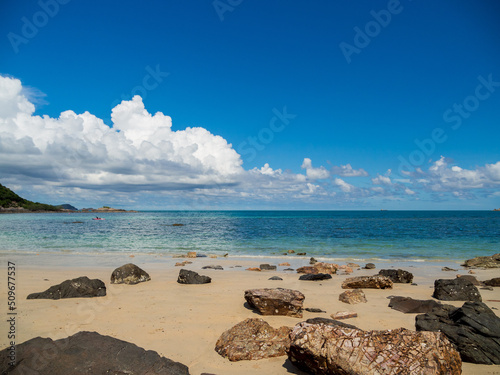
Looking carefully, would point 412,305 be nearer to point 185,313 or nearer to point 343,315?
point 343,315

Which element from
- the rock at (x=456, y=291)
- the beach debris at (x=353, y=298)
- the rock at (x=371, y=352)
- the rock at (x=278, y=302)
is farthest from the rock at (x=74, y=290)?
the rock at (x=456, y=291)

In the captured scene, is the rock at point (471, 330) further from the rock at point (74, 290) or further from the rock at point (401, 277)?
the rock at point (74, 290)

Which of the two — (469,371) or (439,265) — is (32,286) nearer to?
(469,371)

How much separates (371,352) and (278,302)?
360 centimetres

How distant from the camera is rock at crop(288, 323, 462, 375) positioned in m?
4.05

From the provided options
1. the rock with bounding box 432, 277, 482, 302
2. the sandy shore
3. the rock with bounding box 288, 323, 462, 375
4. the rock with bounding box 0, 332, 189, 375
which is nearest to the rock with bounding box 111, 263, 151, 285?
the sandy shore

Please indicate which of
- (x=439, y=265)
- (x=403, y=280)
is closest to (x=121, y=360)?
(x=403, y=280)

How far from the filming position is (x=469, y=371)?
4891mm

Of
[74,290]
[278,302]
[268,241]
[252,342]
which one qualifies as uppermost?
[278,302]

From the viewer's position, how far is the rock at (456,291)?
945cm

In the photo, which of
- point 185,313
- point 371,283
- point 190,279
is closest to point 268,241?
point 190,279

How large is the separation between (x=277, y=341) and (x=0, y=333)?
544 centimetres

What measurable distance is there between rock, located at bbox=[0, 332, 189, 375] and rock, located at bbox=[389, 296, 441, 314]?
6438 mm

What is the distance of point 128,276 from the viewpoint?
1167 centimetres
